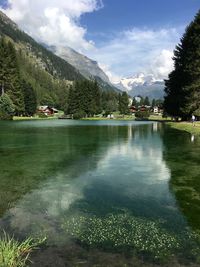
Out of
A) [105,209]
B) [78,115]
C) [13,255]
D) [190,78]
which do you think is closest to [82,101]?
[78,115]

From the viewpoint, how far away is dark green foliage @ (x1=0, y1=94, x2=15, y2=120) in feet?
404

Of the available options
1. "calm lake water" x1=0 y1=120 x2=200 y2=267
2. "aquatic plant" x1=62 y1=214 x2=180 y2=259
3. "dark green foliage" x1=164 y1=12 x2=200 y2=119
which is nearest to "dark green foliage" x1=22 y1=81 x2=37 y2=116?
"dark green foliage" x1=164 y1=12 x2=200 y2=119

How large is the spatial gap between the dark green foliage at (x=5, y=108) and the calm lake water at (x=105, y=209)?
97.6 metres

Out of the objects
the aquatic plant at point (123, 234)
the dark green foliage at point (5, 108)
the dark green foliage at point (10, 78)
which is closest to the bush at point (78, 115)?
the dark green foliage at point (10, 78)

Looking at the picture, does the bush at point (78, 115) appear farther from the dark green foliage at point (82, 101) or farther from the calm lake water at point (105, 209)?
the calm lake water at point (105, 209)

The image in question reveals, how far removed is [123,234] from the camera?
12.0 metres

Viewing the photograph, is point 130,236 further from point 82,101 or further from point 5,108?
point 82,101

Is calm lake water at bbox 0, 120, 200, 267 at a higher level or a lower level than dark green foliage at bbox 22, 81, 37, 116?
→ lower

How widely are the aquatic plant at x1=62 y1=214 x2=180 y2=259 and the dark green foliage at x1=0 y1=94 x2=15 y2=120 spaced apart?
11415 cm

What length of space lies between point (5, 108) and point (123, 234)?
122266 millimetres

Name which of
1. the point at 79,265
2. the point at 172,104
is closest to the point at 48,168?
the point at 79,265

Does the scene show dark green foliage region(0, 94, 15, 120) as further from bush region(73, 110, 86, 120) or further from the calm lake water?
the calm lake water

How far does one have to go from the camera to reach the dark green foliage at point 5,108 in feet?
404

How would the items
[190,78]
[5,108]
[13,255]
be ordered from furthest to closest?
[5,108]
[190,78]
[13,255]
